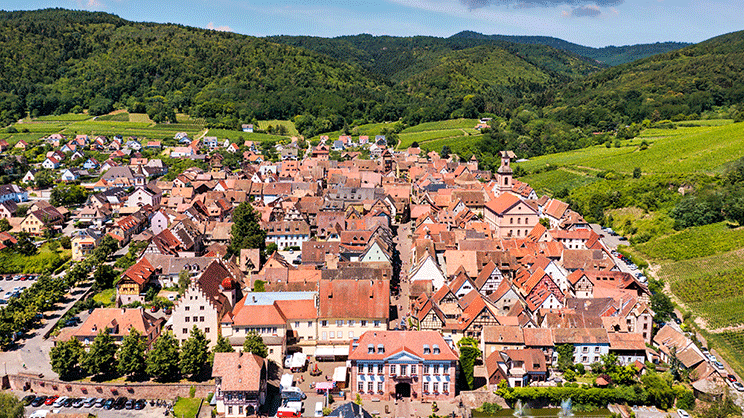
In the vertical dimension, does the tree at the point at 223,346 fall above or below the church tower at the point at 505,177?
below

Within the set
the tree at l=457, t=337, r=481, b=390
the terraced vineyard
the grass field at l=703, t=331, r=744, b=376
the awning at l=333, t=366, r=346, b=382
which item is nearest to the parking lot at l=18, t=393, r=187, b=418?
the awning at l=333, t=366, r=346, b=382

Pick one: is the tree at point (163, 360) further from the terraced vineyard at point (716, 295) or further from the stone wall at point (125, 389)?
the terraced vineyard at point (716, 295)

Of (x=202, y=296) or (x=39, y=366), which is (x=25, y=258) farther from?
(x=202, y=296)

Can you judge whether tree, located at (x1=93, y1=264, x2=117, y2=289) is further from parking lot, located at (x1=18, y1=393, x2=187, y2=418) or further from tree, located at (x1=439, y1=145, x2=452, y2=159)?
tree, located at (x1=439, y1=145, x2=452, y2=159)

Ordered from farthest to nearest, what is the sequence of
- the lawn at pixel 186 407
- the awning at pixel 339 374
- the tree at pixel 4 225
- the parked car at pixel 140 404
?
1. the tree at pixel 4 225
2. the awning at pixel 339 374
3. the parked car at pixel 140 404
4. the lawn at pixel 186 407

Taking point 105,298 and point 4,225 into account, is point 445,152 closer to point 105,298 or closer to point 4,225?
point 4,225

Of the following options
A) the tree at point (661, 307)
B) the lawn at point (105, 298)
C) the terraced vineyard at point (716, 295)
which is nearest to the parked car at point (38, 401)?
the lawn at point (105, 298)

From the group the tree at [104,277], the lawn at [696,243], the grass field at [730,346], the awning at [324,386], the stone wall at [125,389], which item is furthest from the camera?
the lawn at [696,243]
